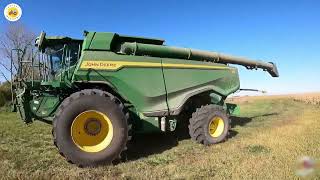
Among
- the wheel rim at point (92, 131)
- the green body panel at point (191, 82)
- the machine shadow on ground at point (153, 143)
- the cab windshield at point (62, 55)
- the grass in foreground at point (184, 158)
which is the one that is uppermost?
the cab windshield at point (62, 55)

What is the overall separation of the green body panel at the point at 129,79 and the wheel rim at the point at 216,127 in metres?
0.88

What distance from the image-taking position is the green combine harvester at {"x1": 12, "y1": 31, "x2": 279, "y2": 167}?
8117 millimetres

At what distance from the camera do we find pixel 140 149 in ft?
32.8

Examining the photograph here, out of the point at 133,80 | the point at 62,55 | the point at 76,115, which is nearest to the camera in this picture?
the point at 76,115

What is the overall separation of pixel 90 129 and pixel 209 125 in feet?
11.9

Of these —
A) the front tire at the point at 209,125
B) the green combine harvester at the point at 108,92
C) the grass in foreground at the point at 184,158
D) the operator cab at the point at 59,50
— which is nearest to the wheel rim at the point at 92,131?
the green combine harvester at the point at 108,92

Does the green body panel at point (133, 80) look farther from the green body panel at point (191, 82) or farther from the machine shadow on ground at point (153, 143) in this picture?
the machine shadow on ground at point (153, 143)

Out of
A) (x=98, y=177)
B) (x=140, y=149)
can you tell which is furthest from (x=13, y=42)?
(x=98, y=177)

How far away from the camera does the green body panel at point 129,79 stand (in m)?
8.91

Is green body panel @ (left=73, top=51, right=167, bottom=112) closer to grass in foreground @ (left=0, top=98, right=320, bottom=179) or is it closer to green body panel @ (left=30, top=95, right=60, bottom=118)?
green body panel @ (left=30, top=95, right=60, bottom=118)

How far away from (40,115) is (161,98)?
285cm

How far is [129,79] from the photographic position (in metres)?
9.26

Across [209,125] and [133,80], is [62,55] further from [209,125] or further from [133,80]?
[209,125]

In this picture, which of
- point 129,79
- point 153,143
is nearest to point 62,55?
point 129,79
